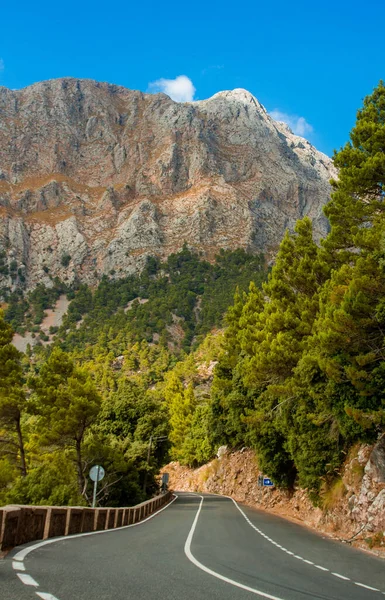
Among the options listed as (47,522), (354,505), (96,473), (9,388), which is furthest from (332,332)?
(9,388)

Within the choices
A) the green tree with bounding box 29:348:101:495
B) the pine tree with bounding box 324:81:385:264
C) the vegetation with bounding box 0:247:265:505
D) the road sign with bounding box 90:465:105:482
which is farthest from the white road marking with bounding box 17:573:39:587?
the green tree with bounding box 29:348:101:495

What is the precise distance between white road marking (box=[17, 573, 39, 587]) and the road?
0.05 feet

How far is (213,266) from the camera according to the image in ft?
587

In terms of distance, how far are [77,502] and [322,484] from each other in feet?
44.1

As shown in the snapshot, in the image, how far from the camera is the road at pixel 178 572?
20.4 feet

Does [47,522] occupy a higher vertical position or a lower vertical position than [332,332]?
lower

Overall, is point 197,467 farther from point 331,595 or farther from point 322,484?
point 331,595

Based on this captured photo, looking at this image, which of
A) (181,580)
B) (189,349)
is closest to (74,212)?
(189,349)

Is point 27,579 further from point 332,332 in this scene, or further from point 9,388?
point 9,388

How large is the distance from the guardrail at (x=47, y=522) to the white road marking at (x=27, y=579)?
7.12 ft

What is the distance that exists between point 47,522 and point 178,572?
14.6 ft

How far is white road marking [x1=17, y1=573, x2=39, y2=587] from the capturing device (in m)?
6.09

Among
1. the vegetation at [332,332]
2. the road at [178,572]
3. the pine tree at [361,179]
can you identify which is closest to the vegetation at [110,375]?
the road at [178,572]

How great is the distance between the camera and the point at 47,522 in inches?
447
